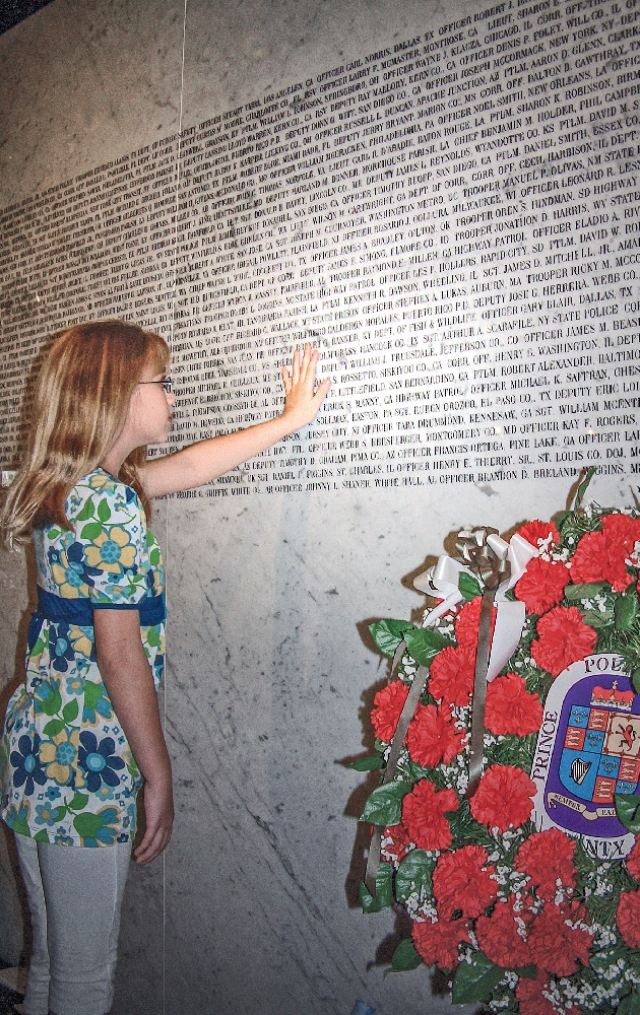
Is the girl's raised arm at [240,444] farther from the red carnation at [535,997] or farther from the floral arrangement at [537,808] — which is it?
the red carnation at [535,997]

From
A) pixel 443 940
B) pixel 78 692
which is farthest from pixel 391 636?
pixel 78 692

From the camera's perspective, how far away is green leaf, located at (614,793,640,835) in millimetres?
1254

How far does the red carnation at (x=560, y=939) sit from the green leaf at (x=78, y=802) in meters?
0.97

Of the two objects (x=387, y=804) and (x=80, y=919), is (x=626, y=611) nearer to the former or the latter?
(x=387, y=804)

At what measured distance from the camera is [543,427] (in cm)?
175

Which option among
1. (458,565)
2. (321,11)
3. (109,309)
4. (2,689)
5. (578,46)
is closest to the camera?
(458,565)

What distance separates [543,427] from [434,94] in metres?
0.87

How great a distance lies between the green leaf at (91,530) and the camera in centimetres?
173

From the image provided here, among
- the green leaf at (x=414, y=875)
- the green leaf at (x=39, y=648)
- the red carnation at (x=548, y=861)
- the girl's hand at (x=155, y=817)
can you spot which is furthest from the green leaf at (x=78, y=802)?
the red carnation at (x=548, y=861)

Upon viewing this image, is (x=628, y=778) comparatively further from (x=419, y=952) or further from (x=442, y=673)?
(x=419, y=952)

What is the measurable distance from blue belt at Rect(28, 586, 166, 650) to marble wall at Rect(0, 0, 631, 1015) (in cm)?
45

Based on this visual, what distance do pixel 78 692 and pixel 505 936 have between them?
1.02 m

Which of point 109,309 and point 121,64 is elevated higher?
point 121,64

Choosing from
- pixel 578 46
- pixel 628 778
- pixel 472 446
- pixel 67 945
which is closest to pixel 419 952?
pixel 628 778
